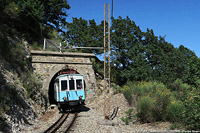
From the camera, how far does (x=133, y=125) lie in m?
9.68

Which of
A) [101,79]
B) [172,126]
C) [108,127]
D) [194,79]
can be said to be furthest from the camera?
[101,79]

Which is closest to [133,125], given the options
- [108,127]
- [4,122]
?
[108,127]

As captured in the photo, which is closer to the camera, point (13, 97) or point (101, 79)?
point (13, 97)

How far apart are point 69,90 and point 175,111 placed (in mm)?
8165

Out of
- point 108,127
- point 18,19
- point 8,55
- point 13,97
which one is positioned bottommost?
point 108,127

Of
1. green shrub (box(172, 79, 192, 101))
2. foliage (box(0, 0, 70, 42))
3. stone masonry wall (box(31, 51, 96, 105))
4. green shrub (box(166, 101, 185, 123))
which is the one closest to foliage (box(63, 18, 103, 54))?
foliage (box(0, 0, 70, 42))

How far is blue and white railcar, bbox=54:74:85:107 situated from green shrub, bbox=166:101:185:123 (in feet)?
23.1

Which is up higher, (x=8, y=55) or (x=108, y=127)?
(x=8, y=55)

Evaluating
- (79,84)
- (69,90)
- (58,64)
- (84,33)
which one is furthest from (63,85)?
(84,33)

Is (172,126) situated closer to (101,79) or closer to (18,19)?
(101,79)

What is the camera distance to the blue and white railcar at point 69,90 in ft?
45.7

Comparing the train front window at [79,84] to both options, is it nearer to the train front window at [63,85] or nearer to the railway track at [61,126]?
the train front window at [63,85]

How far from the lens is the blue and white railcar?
1394 centimetres

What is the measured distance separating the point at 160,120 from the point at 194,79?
3.54m
